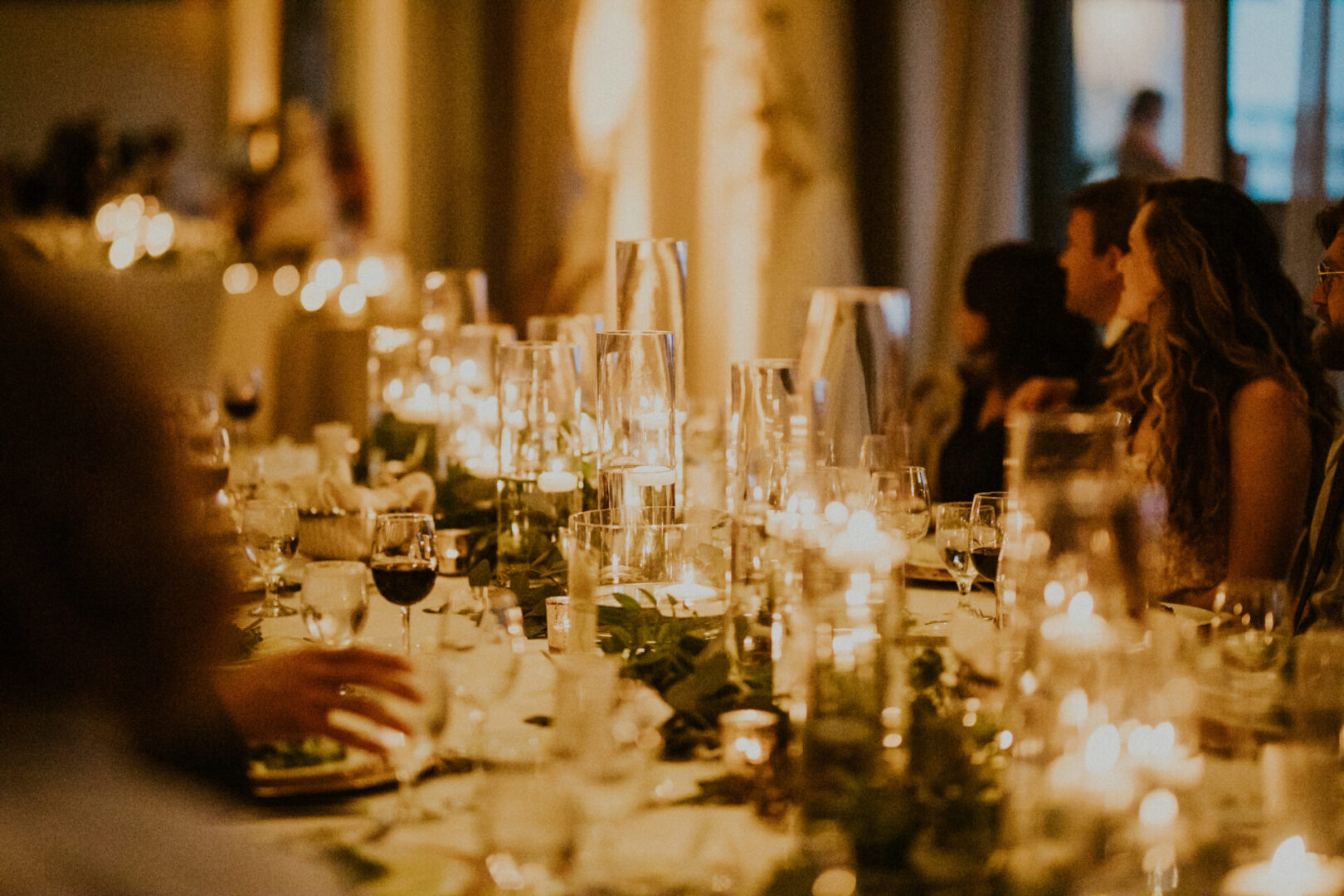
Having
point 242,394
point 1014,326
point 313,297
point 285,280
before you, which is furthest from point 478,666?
point 285,280

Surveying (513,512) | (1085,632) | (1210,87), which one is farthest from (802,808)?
(1210,87)

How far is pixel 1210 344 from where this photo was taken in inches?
95.7

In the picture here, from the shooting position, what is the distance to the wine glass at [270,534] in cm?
190

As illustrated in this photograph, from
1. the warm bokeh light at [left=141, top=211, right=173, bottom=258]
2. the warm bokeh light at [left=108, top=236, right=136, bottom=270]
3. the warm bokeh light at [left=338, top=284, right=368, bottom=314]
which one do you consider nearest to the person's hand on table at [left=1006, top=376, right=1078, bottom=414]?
the warm bokeh light at [left=338, top=284, right=368, bottom=314]

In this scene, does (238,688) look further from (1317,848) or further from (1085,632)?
(1317,848)

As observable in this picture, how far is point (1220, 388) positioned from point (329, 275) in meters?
4.44

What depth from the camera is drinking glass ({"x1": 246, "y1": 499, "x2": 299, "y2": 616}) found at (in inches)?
74.8

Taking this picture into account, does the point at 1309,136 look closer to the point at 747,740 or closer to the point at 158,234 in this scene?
the point at 747,740

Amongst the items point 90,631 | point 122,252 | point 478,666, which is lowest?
point 478,666

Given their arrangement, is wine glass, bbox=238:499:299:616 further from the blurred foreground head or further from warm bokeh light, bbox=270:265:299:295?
warm bokeh light, bbox=270:265:299:295

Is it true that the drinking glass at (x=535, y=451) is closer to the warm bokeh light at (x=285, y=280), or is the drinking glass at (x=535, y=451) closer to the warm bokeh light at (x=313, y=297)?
the warm bokeh light at (x=313, y=297)

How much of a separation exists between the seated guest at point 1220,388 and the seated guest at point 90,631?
1757 mm

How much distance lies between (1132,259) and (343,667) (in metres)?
1.78

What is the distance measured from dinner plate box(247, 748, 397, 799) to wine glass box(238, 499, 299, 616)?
27.3 inches
